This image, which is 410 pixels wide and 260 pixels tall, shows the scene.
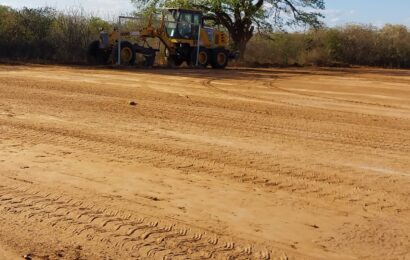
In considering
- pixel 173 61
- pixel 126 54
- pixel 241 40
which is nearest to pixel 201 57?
pixel 173 61

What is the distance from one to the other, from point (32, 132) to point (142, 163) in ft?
Answer: 8.84

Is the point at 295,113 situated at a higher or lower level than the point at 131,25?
lower

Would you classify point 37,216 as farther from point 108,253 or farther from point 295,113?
point 295,113

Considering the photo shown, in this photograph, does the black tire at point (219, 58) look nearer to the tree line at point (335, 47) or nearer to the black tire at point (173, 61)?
the black tire at point (173, 61)

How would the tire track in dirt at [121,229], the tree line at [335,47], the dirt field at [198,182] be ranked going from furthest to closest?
the tree line at [335,47] → the dirt field at [198,182] → the tire track in dirt at [121,229]

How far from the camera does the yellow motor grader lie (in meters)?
28.3

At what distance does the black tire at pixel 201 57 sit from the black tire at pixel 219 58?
1.15 ft

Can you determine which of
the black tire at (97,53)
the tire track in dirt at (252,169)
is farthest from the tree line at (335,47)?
the tire track in dirt at (252,169)

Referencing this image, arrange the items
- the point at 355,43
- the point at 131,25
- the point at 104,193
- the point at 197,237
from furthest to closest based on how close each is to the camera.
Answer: the point at 355,43 < the point at 131,25 < the point at 104,193 < the point at 197,237

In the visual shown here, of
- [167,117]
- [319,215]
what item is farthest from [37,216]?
[167,117]

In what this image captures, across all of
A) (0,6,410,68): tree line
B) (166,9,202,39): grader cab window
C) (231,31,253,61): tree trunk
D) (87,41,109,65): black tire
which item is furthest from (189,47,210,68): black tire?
(231,31,253,61): tree trunk

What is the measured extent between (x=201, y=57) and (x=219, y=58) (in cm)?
110

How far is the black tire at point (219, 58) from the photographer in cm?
3169

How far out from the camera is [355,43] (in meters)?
45.6
